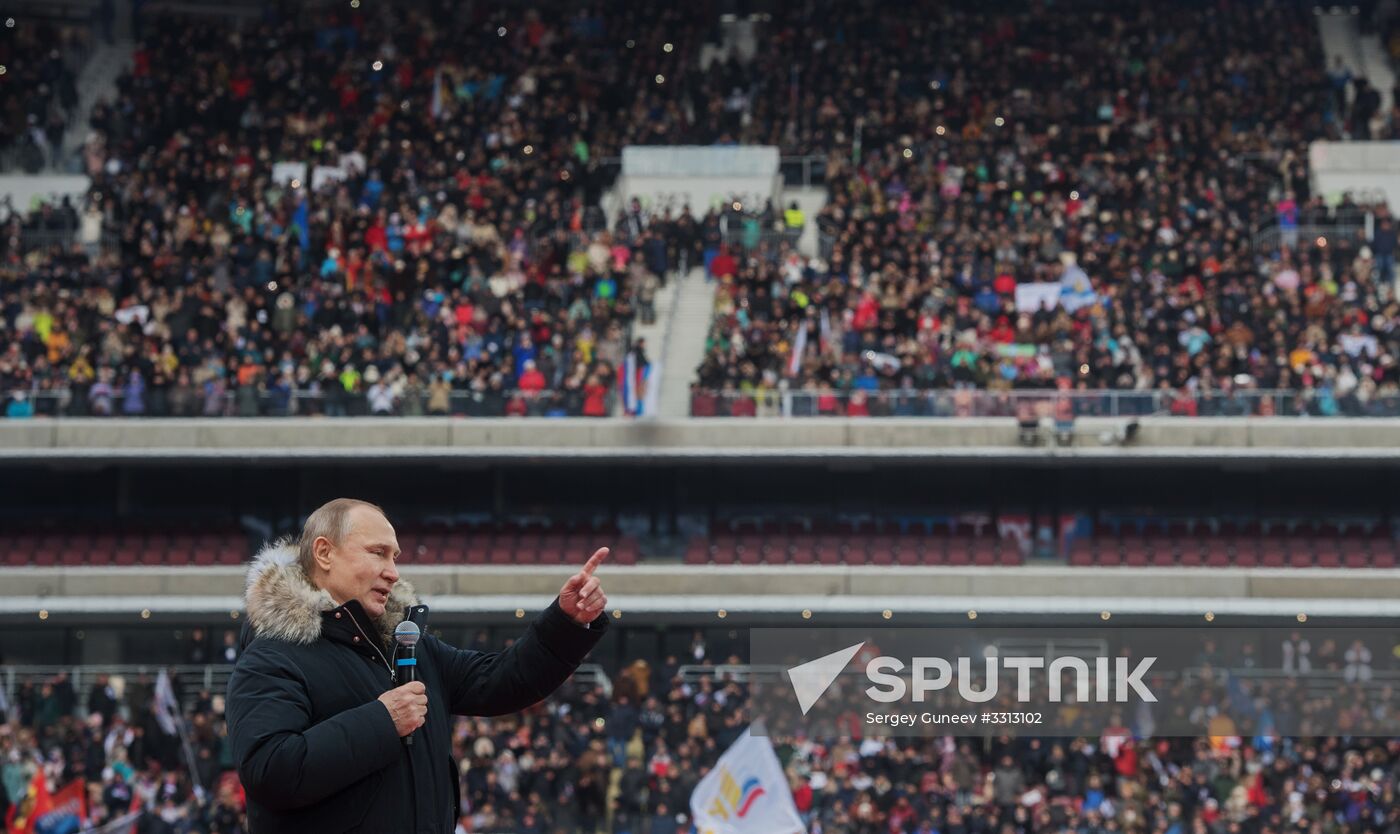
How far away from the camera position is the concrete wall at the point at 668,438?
28922mm

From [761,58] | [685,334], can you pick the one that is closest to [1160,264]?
[685,334]

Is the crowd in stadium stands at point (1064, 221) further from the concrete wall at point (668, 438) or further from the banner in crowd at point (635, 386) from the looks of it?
the banner in crowd at point (635, 386)

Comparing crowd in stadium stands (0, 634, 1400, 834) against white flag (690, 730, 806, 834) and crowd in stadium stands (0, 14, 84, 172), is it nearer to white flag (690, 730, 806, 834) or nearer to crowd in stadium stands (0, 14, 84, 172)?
white flag (690, 730, 806, 834)

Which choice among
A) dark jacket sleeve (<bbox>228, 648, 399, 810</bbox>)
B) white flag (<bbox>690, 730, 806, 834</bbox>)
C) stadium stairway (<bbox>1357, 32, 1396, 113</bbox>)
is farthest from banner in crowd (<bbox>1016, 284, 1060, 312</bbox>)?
dark jacket sleeve (<bbox>228, 648, 399, 810</bbox>)

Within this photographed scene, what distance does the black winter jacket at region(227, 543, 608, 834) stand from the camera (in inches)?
185

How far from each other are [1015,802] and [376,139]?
19.9 meters

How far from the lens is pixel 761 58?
38969 mm

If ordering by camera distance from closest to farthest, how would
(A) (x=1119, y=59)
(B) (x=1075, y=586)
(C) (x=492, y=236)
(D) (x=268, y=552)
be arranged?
(D) (x=268, y=552), (B) (x=1075, y=586), (C) (x=492, y=236), (A) (x=1119, y=59)

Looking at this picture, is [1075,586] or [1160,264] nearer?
[1075,586]

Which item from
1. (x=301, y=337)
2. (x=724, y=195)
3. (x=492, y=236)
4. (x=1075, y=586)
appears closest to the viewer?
(x=1075, y=586)

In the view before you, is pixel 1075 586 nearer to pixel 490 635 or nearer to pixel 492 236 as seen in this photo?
pixel 490 635

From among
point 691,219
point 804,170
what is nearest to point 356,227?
point 691,219

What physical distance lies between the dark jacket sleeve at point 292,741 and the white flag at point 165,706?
71.6 feet

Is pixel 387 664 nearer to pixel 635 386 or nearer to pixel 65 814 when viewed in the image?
pixel 65 814
